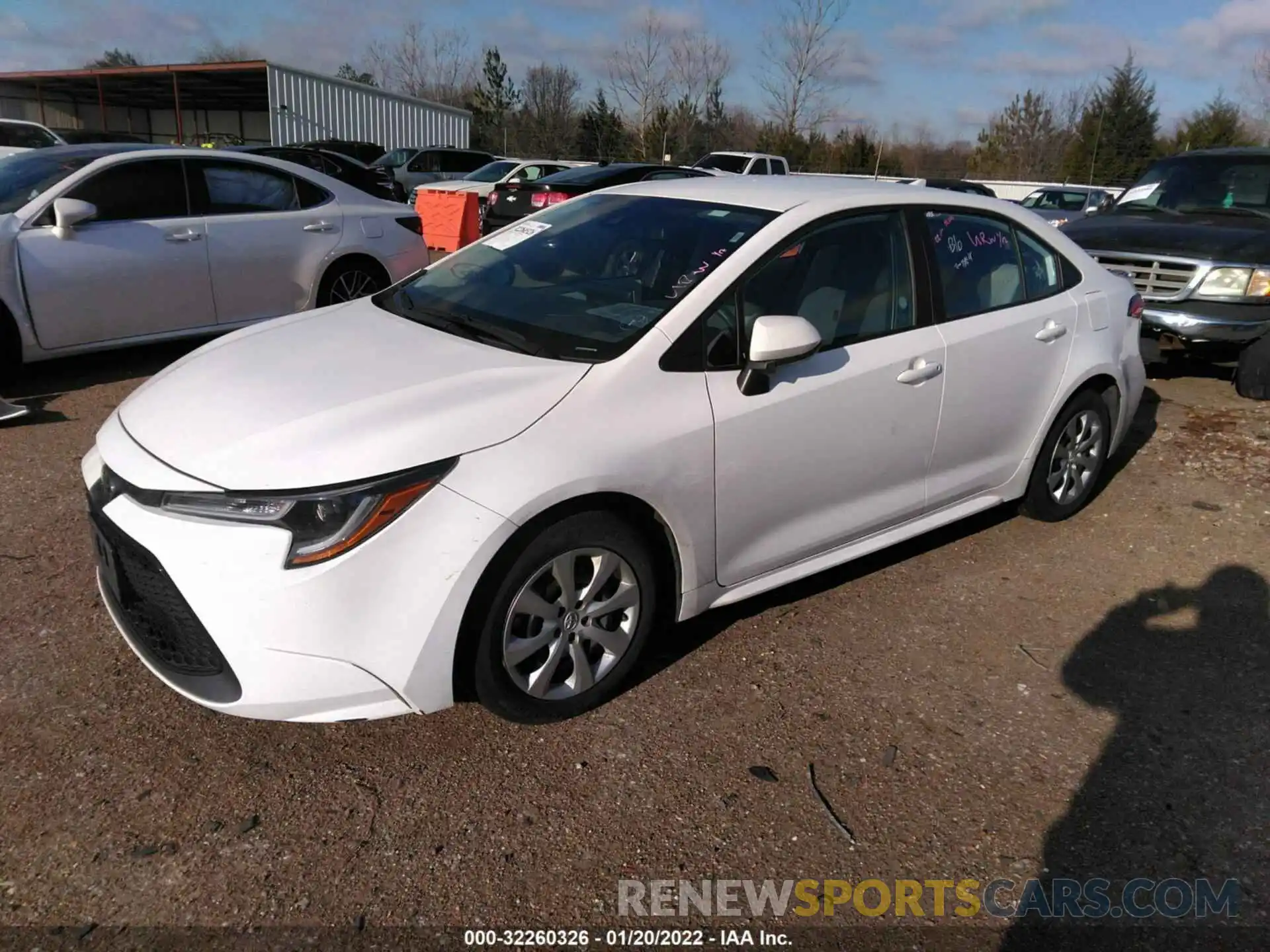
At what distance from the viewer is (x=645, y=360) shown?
116 inches

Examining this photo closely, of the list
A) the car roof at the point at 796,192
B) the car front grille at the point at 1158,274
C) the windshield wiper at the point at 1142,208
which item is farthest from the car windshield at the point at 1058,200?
the car roof at the point at 796,192

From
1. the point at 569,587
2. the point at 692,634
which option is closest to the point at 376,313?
the point at 569,587

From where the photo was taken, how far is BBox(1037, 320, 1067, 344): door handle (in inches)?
163

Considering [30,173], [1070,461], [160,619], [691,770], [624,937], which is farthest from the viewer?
[30,173]

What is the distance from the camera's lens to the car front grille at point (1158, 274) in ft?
22.7

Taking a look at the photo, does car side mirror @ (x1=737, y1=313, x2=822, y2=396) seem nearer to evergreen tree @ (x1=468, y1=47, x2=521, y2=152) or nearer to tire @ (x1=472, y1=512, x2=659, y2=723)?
tire @ (x1=472, y1=512, x2=659, y2=723)

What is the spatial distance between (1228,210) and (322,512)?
27.5 ft

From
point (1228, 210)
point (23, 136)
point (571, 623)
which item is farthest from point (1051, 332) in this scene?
point (23, 136)

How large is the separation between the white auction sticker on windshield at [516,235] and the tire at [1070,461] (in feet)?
8.31

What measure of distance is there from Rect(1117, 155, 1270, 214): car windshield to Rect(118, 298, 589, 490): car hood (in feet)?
25.2

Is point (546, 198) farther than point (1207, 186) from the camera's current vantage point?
Yes

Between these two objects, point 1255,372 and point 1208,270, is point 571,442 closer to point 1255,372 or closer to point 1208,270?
point 1208,270

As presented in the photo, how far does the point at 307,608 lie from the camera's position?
240cm

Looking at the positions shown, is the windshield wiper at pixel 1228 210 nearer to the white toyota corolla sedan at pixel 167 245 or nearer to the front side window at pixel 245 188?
the white toyota corolla sedan at pixel 167 245
